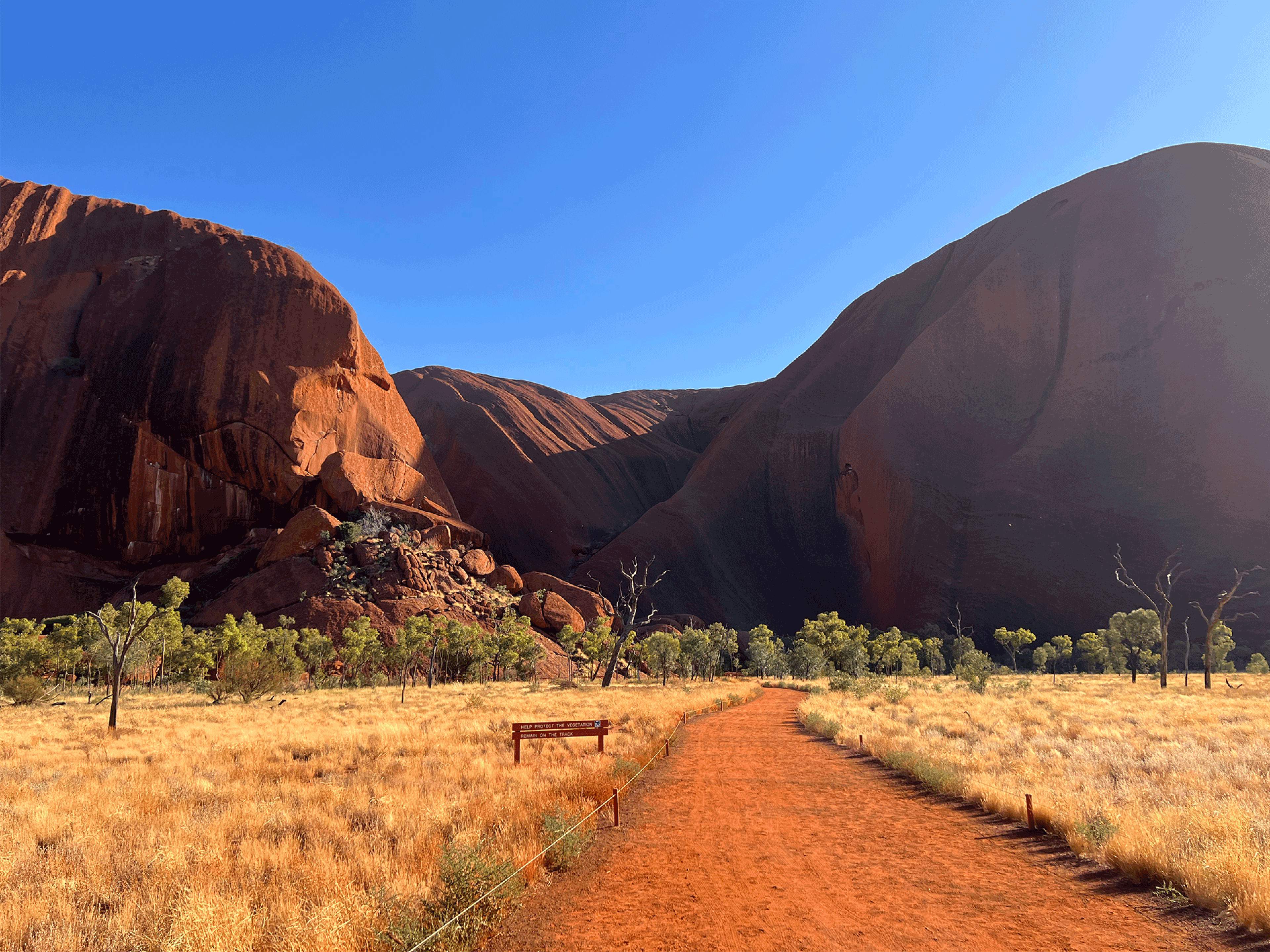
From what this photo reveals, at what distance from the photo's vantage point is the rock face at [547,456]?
91.6 m

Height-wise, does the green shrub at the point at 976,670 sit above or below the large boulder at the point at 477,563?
below

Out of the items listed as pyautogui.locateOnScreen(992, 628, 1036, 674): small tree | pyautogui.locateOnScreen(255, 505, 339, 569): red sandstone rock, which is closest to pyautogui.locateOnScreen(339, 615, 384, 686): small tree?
pyautogui.locateOnScreen(255, 505, 339, 569): red sandstone rock

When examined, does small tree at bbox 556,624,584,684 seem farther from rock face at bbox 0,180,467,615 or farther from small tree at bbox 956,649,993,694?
small tree at bbox 956,649,993,694

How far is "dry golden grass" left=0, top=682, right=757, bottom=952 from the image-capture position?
4.93 metres

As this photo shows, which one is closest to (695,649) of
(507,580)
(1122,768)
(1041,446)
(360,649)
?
(507,580)

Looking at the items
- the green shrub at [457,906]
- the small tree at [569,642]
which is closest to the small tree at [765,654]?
the small tree at [569,642]

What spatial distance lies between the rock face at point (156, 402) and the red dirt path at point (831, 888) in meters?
55.5

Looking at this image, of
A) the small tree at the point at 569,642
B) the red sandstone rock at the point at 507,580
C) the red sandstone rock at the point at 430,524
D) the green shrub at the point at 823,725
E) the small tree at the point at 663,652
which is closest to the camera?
the green shrub at the point at 823,725

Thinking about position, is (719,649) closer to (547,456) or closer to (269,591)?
(269,591)

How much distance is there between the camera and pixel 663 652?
47.8m

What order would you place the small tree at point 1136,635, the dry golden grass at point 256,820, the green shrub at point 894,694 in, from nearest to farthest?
1. the dry golden grass at point 256,820
2. the green shrub at point 894,694
3. the small tree at point 1136,635

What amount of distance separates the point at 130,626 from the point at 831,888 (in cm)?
2528

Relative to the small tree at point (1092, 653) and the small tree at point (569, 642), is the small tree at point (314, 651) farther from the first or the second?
the small tree at point (1092, 653)

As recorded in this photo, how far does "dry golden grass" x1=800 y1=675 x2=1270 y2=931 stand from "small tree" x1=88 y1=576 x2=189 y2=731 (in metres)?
20.1
